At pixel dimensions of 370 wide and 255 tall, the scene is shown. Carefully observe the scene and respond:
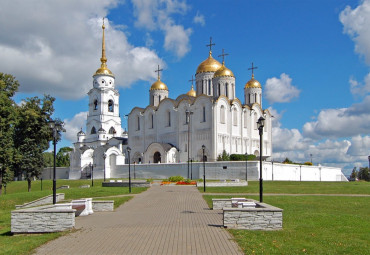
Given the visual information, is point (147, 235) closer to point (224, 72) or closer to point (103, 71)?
point (224, 72)

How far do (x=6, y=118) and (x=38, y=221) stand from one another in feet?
72.9

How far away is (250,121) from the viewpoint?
6406 cm

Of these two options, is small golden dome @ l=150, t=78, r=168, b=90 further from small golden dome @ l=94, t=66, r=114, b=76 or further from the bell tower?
small golden dome @ l=94, t=66, r=114, b=76

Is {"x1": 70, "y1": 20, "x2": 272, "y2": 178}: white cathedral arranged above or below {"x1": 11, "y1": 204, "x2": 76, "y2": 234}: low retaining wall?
above

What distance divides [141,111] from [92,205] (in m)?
51.6

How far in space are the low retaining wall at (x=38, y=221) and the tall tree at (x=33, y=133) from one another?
3062cm

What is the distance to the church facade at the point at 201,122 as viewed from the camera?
57.2m

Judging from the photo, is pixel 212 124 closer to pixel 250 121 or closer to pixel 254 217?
pixel 250 121

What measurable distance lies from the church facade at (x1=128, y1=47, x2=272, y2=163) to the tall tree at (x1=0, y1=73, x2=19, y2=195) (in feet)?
89.4

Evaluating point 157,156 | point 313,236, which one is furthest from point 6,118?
point 157,156

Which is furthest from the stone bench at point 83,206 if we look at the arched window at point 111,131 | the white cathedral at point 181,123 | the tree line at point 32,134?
the arched window at point 111,131

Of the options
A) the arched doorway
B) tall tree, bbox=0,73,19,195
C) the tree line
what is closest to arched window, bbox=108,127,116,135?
the arched doorway

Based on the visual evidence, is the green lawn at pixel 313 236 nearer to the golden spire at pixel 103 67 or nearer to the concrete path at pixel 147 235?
the concrete path at pixel 147 235

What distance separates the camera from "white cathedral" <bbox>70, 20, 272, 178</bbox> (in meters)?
57.4
